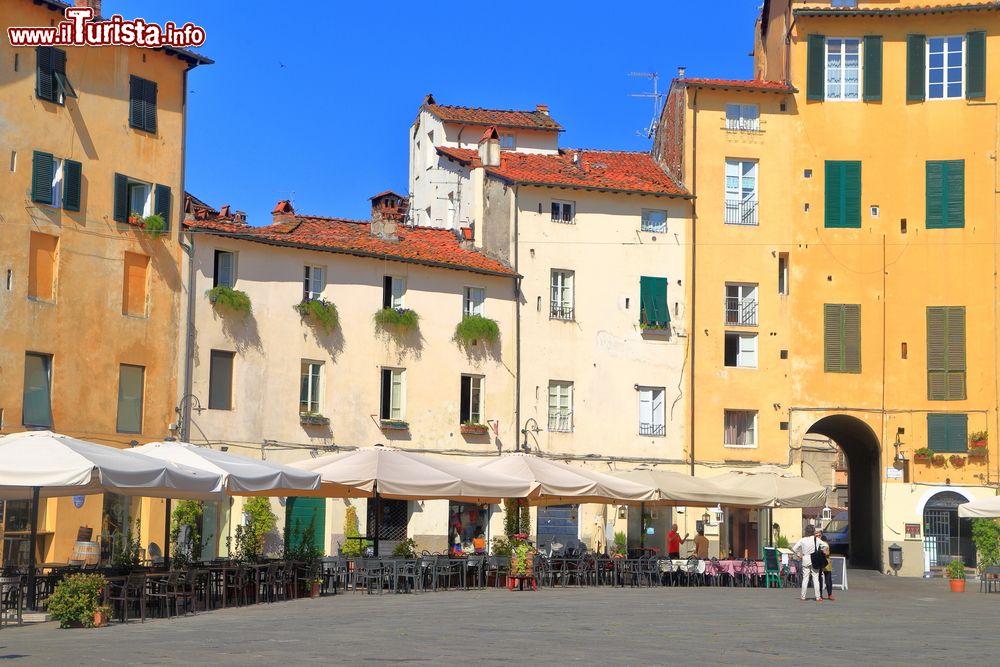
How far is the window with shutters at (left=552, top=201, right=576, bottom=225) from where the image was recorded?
45.7 meters

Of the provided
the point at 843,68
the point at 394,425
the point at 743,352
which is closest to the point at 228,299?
the point at 394,425

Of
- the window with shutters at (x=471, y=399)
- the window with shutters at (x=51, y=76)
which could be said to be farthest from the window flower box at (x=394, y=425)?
the window with shutters at (x=51, y=76)

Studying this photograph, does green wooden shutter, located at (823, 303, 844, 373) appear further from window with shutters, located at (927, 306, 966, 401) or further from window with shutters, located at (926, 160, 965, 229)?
window with shutters, located at (926, 160, 965, 229)

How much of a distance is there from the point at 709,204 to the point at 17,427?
883 inches

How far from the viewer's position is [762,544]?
47.3 meters

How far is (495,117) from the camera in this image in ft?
193

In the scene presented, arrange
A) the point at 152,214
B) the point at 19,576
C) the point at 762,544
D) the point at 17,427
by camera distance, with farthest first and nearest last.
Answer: the point at 762,544
the point at 152,214
the point at 17,427
the point at 19,576

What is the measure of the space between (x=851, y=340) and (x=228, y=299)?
19.3 metres

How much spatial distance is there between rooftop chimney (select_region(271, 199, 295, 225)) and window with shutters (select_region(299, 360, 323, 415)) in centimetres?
482

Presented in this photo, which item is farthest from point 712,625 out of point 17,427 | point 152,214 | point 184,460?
point 152,214

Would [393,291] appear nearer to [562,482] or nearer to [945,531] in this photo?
[562,482]

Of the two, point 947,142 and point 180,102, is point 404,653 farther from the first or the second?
point 947,142

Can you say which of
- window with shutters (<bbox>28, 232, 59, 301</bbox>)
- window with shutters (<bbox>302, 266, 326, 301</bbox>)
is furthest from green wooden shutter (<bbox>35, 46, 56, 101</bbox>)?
window with shutters (<bbox>302, 266, 326, 301</bbox>)

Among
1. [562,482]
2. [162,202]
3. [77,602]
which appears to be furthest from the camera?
[162,202]
